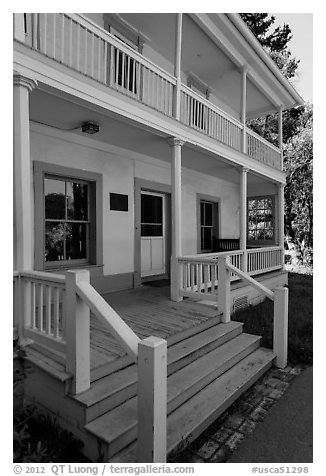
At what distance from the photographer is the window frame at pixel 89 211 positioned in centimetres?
463

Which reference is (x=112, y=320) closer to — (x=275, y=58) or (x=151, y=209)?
(x=151, y=209)

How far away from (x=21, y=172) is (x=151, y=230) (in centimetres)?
419

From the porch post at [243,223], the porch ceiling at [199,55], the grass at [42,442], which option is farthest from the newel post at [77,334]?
the porch post at [243,223]

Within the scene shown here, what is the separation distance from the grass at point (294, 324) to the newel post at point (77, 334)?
2867 mm

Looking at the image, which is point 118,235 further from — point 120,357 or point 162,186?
point 120,357

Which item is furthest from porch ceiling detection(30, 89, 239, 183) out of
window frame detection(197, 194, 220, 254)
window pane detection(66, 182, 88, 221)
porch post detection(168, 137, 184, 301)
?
window frame detection(197, 194, 220, 254)

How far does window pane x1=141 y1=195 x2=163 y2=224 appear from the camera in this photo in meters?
6.76

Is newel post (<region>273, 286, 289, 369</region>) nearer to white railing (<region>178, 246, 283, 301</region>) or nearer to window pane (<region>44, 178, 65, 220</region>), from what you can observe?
white railing (<region>178, 246, 283, 301</region>)

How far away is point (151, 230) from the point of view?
700 centimetres

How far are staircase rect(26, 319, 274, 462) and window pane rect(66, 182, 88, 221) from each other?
2833 mm

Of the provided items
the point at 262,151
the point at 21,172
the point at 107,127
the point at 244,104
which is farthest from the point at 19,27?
the point at 262,151

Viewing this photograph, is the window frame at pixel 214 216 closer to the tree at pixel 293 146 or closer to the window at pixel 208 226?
the window at pixel 208 226

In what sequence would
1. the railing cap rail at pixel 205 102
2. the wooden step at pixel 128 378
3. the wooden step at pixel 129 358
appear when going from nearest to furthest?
the wooden step at pixel 128 378 < the wooden step at pixel 129 358 < the railing cap rail at pixel 205 102
